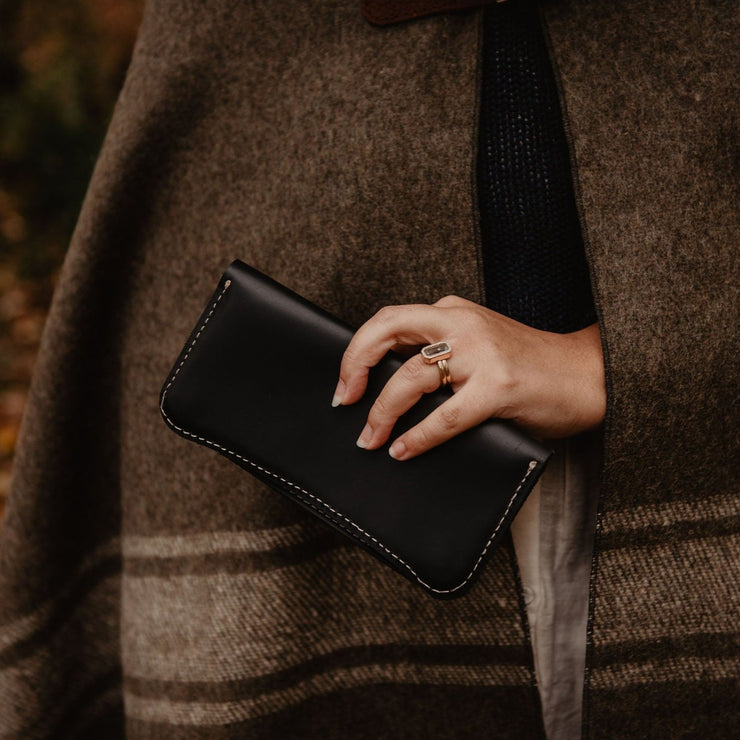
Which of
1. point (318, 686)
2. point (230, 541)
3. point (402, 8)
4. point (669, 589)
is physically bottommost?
point (318, 686)

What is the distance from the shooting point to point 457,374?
0.60 m

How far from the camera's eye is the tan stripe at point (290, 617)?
830 millimetres

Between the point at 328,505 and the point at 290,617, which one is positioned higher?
the point at 328,505

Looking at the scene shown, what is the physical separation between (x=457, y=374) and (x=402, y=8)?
1.45 ft

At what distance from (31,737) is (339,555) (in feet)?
1.93

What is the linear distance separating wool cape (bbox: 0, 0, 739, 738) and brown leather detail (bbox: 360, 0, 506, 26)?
0.01m

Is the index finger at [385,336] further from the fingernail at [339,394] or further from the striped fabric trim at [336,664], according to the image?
the striped fabric trim at [336,664]

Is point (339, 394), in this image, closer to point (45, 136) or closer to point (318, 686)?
point (318, 686)

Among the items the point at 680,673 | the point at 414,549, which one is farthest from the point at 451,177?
the point at 680,673

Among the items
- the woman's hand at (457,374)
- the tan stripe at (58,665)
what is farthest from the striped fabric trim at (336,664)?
the woman's hand at (457,374)

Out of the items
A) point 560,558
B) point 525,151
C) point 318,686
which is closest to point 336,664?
point 318,686

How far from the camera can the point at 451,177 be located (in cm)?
70

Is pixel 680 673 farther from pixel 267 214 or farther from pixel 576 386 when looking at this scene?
pixel 267 214

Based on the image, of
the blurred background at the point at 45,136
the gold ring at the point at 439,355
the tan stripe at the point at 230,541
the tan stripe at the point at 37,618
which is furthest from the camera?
the blurred background at the point at 45,136
